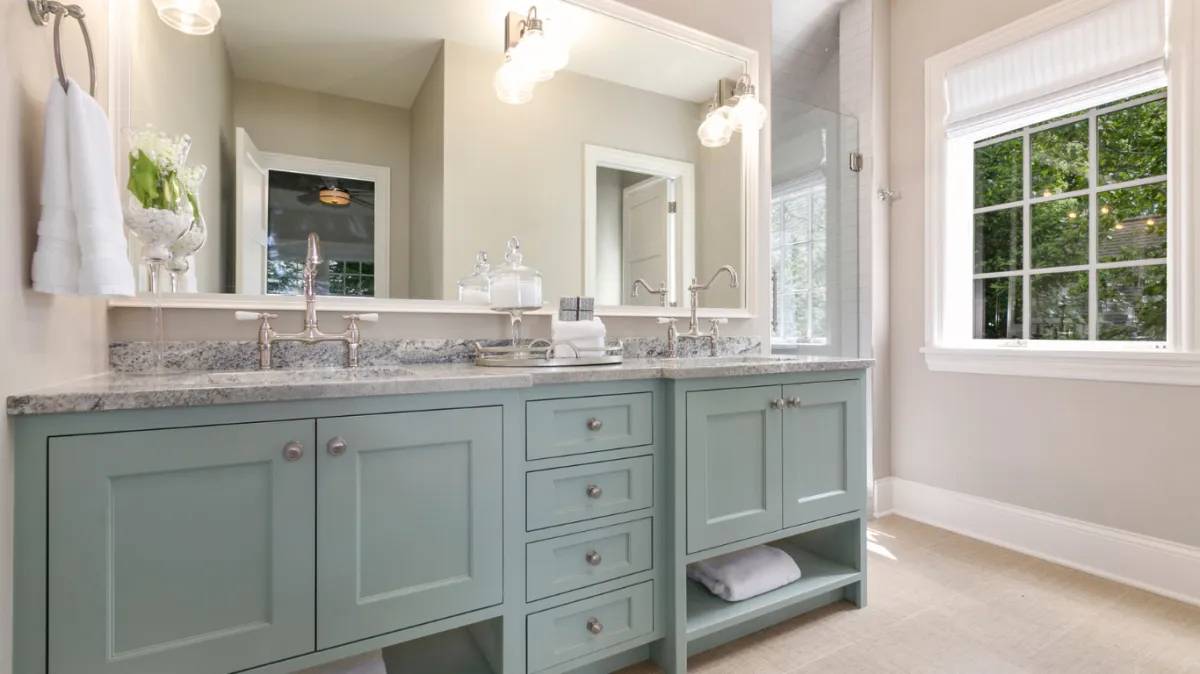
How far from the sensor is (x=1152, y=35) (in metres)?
2.08

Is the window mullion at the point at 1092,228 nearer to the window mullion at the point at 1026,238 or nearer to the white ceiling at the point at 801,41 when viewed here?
the window mullion at the point at 1026,238

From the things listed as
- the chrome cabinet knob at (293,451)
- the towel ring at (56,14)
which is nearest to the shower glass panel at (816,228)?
the chrome cabinet knob at (293,451)

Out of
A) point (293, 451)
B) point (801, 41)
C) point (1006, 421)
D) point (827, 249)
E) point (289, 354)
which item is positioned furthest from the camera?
point (801, 41)

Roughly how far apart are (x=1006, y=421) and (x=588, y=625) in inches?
87.9

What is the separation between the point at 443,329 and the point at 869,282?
2.25m

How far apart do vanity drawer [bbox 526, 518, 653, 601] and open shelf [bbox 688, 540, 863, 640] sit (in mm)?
299

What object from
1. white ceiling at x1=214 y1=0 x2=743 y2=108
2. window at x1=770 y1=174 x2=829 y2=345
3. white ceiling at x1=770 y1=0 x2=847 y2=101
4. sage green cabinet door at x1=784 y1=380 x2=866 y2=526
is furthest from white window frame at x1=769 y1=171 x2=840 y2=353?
white ceiling at x1=214 y1=0 x2=743 y2=108

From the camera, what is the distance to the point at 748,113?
2270 mm

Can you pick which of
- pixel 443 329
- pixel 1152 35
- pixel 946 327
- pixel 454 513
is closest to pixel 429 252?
pixel 443 329

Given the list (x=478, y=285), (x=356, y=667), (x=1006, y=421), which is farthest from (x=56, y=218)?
(x=1006, y=421)

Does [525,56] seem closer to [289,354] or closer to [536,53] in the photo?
[536,53]

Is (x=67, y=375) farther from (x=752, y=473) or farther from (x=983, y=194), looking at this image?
(x=983, y=194)

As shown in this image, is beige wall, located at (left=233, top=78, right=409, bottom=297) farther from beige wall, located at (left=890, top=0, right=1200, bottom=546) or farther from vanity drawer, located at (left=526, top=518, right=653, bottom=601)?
beige wall, located at (left=890, top=0, right=1200, bottom=546)

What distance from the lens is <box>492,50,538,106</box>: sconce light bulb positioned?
1.88 m
